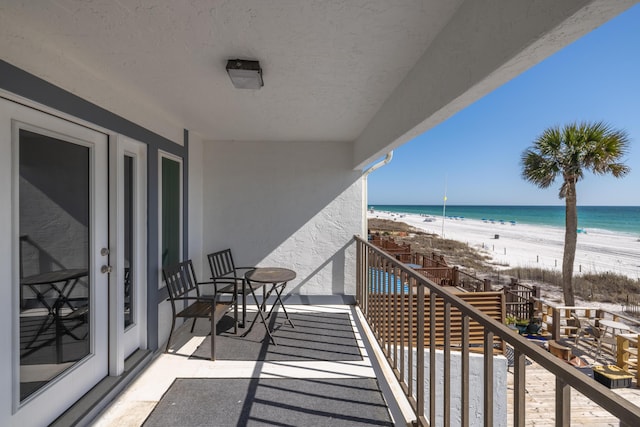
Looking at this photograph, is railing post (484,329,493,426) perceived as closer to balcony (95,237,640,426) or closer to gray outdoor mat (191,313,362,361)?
balcony (95,237,640,426)

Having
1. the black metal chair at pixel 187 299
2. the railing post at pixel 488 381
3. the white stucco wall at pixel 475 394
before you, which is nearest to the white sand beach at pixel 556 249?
the white stucco wall at pixel 475 394

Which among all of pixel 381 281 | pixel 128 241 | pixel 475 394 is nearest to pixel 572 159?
pixel 475 394

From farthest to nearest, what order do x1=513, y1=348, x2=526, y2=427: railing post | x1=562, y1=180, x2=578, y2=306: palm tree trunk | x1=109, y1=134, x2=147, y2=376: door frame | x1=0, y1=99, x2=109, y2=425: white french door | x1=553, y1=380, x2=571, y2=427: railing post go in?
1. x1=562, y1=180, x2=578, y2=306: palm tree trunk
2. x1=109, y1=134, x2=147, y2=376: door frame
3. x1=0, y1=99, x2=109, y2=425: white french door
4. x1=513, y1=348, x2=526, y2=427: railing post
5. x1=553, y1=380, x2=571, y2=427: railing post

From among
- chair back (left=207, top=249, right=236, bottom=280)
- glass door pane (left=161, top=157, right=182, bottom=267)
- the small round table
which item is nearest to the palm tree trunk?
the small round table

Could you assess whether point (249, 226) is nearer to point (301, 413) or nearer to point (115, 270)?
point (115, 270)

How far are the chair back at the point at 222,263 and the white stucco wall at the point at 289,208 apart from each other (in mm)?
133

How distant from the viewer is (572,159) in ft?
26.4

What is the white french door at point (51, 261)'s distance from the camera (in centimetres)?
151

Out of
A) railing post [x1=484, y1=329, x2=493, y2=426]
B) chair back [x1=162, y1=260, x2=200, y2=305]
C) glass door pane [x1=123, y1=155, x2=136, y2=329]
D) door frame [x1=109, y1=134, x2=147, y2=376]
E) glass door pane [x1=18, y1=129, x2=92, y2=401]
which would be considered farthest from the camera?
chair back [x1=162, y1=260, x2=200, y2=305]

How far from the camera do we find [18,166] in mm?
1567

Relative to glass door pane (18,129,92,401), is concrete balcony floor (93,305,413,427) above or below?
below

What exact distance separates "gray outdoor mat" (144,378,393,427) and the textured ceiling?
7.42ft

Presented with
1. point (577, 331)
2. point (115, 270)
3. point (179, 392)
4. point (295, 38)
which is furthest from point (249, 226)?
point (577, 331)

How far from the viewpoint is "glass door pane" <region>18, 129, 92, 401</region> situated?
1620 mm
